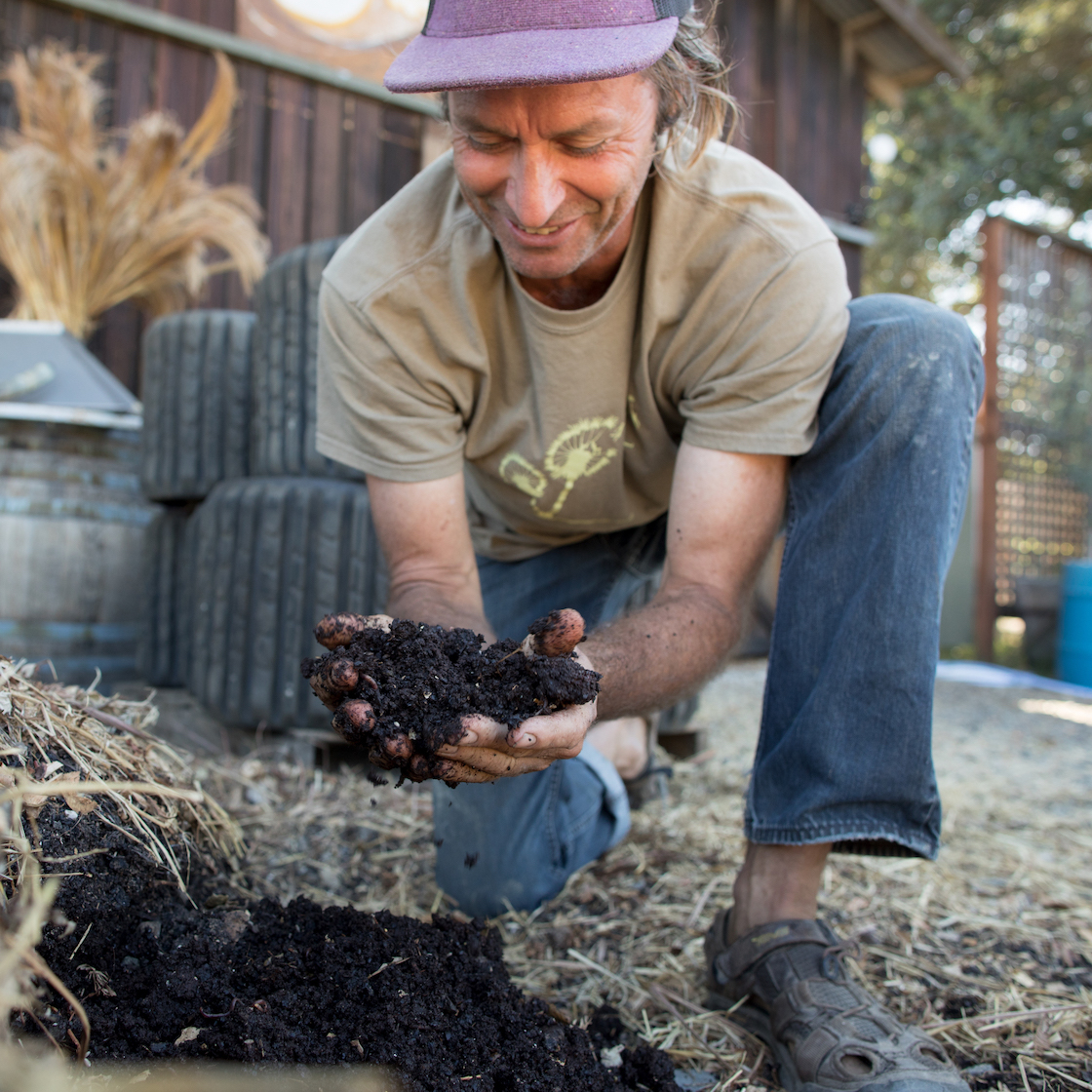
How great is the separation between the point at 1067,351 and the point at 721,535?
694cm

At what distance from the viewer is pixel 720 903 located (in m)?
1.82

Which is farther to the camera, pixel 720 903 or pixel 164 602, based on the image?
pixel 164 602

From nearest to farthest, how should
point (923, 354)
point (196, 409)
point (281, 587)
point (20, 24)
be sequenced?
point (923, 354) → point (281, 587) → point (196, 409) → point (20, 24)

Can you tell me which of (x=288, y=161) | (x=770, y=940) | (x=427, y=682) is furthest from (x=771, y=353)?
(x=288, y=161)

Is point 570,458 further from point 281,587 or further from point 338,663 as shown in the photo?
point 281,587

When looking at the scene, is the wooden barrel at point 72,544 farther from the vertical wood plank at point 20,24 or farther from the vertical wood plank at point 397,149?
the vertical wood plank at point 397,149

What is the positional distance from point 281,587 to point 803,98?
5.18 m

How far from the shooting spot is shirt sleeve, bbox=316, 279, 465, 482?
169 cm

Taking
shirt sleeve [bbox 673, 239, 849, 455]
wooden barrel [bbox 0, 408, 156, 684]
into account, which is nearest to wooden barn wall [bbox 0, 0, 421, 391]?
wooden barrel [bbox 0, 408, 156, 684]

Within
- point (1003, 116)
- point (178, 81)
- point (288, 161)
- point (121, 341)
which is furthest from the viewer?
point (1003, 116)

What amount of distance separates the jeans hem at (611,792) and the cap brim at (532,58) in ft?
4.26

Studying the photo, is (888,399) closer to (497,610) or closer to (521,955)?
(497,610)

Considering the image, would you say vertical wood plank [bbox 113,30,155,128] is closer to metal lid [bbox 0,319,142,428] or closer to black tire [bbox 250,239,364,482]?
metal lid [bbox 0,319,142,428]

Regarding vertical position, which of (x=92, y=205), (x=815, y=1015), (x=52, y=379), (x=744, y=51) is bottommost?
(x=815, y=1015)
